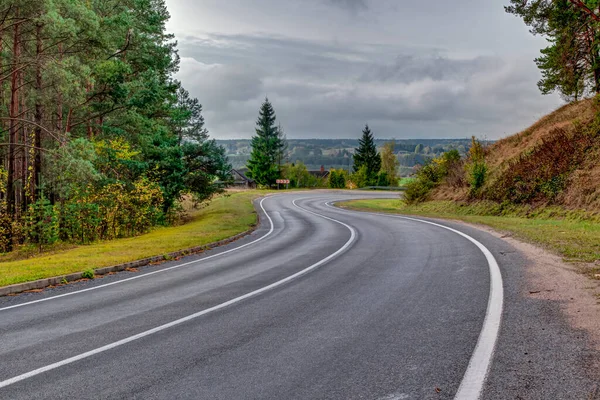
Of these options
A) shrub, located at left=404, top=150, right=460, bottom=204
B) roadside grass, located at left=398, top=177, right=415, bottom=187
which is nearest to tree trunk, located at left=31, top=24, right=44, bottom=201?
shrub, located at left=404, top=150, right=460, bottom=204

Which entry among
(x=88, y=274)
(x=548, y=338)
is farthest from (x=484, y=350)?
(x=88, y=274)

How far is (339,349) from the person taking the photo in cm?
488

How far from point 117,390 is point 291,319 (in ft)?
8.91

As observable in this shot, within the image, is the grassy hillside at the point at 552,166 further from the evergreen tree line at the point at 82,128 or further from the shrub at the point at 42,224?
the shrub at the point at 42,224

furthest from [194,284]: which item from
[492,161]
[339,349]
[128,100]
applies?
[492,161]

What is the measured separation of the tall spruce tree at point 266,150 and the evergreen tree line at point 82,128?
153 feet

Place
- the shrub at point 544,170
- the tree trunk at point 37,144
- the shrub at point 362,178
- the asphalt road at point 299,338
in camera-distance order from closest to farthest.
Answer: the asphalt road at point 299,338, the tree trunk at point 37,144, the shrub at point 544,170, the shrub at point 362,178

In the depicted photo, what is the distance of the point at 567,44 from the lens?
768 inches

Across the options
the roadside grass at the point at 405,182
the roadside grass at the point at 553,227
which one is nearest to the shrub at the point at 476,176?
the roadside grass at the point at 553,227

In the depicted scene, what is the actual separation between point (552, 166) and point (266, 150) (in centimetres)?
6797

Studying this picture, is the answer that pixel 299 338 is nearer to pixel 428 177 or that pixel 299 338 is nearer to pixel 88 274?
pixel 88 274

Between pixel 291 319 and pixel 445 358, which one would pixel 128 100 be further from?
pixel 445 358

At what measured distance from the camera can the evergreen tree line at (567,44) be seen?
20.7 m

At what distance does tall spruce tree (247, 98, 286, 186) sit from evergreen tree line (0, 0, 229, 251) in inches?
1838
